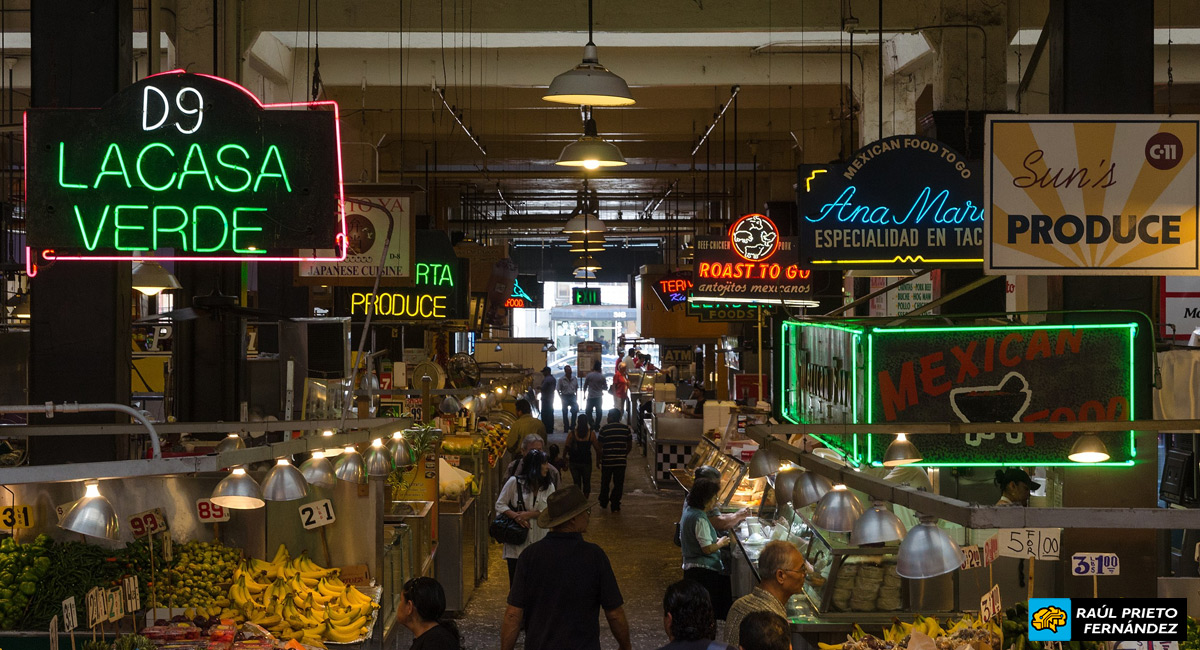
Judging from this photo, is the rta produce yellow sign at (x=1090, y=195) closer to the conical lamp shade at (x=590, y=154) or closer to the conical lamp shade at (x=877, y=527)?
the conical lamp shade at (x=877, y=527)

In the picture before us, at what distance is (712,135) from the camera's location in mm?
21422

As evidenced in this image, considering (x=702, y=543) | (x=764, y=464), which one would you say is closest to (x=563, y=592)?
(x=764, y=464)

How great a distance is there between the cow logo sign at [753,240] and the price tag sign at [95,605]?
8.16 meters

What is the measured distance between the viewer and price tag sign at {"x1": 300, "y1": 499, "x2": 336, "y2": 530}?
721 cm

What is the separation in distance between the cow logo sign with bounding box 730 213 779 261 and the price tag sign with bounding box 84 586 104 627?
26.8ft

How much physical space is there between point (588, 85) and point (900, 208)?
2.09 m

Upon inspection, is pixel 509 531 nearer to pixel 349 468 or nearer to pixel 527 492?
pixel 527 492

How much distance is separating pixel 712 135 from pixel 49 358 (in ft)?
51.8

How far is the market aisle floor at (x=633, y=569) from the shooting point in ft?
31.7

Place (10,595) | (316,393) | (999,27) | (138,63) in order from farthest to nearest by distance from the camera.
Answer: (138,63) < (999,27) < (316,393) < (10,595)

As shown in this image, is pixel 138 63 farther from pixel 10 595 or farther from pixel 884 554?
pixel 884 554

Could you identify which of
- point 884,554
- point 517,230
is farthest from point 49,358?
point 517,230

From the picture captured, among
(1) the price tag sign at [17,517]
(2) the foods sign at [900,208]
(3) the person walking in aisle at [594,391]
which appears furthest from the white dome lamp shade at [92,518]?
(3) the person walking in aisle at [594,391]

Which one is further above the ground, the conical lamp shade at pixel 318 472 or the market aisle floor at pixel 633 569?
the conical lamp shade at pixel 318 472
